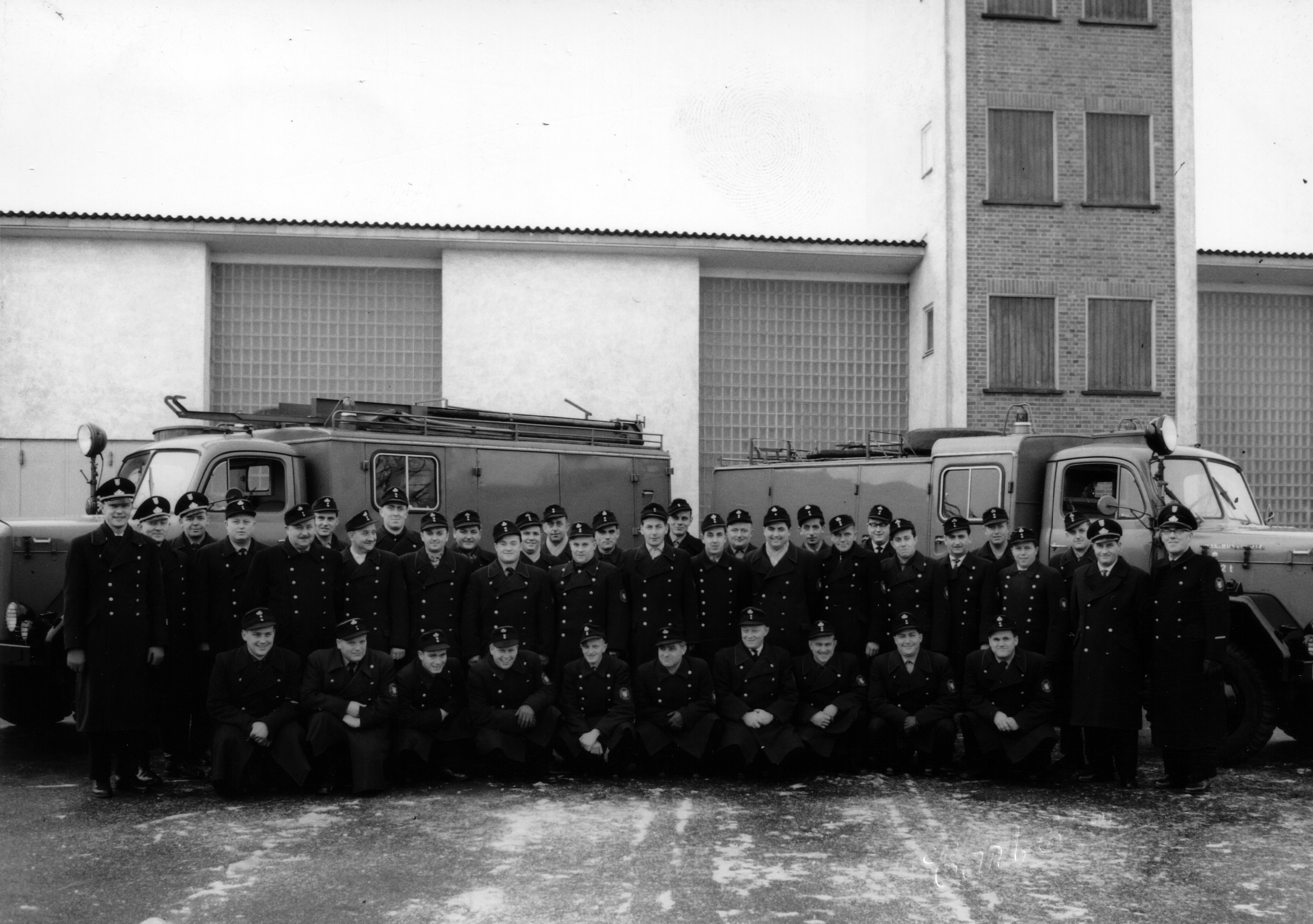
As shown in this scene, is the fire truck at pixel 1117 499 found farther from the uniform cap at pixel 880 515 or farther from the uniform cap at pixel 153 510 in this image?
the uniform cap at pixel 153 510

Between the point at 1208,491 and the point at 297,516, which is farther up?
the point at 1208,491

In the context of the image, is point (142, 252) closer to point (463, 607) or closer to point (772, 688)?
point (463, 607)

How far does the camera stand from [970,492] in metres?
11.6

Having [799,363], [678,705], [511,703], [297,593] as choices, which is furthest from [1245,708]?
[799,363]

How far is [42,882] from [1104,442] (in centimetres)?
859

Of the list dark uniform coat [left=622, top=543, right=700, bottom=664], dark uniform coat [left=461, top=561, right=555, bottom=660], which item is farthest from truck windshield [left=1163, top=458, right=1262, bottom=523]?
dark uniform coat [left=461, top=561, right=555, bottom=660]

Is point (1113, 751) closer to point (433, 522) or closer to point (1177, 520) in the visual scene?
point (1177, 520)

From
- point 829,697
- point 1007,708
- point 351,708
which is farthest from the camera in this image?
point 829,697

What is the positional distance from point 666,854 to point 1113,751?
3.55 metres

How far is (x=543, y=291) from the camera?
17672 mm

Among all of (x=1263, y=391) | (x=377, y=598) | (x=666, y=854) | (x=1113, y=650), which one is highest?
(x=1263, y=391)

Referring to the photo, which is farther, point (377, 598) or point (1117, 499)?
point (1117, 499)

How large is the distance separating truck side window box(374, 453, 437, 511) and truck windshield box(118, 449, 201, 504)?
151cm

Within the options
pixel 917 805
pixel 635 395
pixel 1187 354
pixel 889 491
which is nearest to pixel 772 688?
pixel 917 805
